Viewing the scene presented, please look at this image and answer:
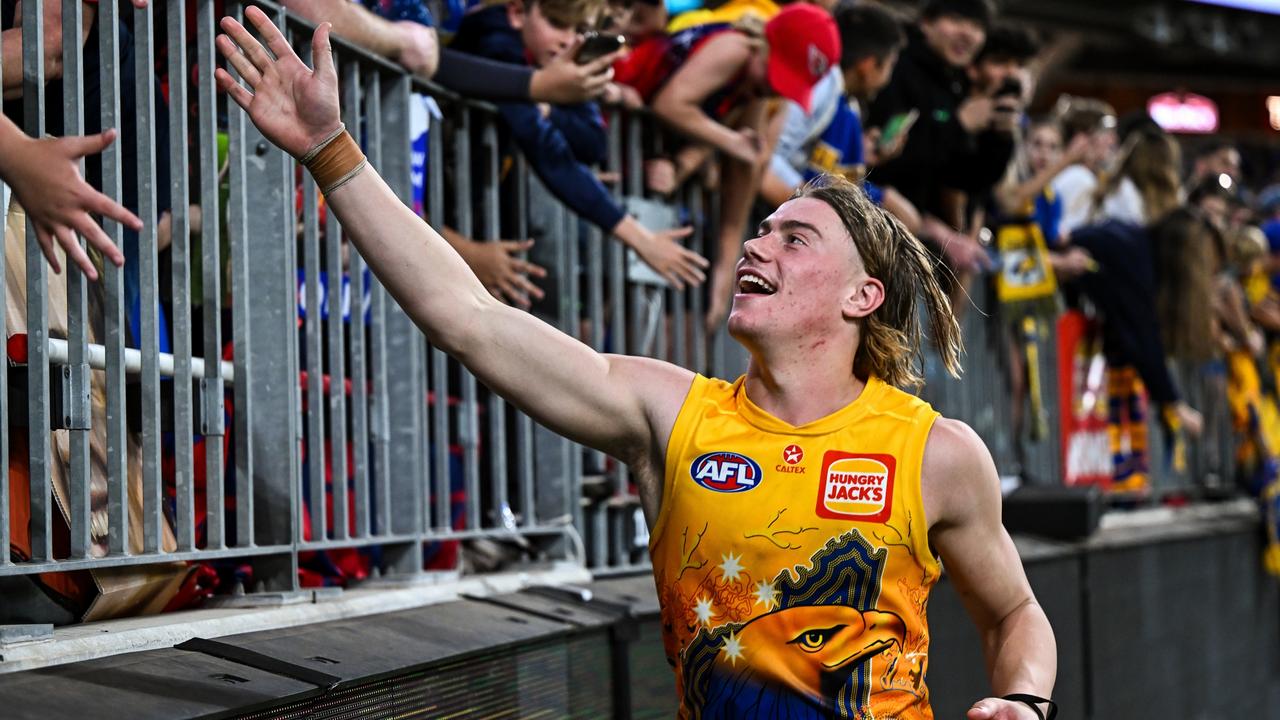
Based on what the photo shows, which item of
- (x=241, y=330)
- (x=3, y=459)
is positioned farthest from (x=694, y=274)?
(x=3, y=459)

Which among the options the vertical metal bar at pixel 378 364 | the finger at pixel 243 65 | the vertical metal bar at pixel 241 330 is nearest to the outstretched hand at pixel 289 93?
the finger at pixel 243 65

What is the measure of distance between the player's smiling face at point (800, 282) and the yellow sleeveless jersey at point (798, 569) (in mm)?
217

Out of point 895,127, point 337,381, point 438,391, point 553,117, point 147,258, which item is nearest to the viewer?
point 147,258

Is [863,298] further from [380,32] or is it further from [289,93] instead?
[380,32]

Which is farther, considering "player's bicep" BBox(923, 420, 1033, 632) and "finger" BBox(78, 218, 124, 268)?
"player's bicep" BBox(923, 420, 1033, 632)

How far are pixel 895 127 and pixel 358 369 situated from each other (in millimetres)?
3728

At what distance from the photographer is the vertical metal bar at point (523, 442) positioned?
5316 mm

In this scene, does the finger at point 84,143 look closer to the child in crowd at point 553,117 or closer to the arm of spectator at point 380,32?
the arm of spectator at point 380,32

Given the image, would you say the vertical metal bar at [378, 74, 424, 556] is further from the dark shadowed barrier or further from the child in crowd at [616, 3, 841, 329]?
the child in crowd at [616, 3, 841, 329]

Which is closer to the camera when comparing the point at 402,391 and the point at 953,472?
the point at 953,472

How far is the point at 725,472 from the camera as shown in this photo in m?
3.20

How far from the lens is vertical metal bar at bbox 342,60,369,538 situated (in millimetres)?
4316

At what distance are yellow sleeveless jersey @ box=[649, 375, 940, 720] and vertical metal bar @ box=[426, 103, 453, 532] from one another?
163cm

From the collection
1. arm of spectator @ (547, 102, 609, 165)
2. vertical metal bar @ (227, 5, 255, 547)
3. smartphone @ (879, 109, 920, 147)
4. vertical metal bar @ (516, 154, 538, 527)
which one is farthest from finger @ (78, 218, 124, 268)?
smartphone @ (879, 109, 920, 147)
